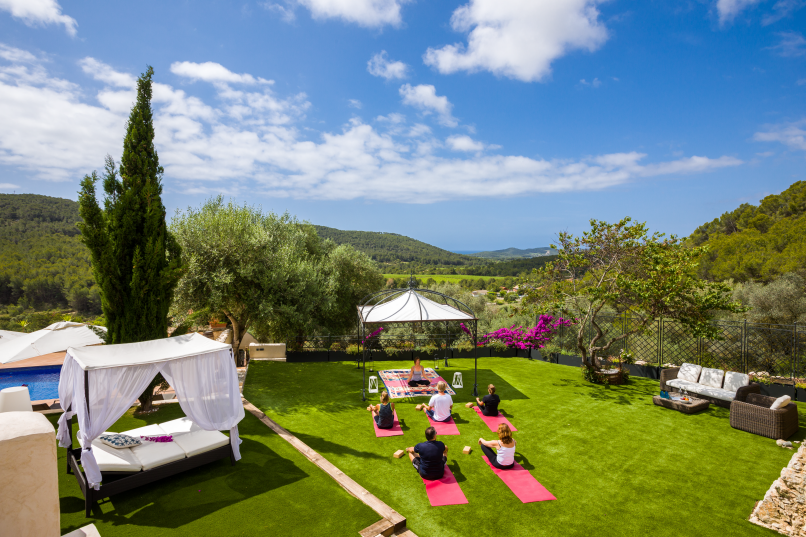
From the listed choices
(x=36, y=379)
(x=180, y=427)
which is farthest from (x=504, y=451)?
(x=36, y=379)

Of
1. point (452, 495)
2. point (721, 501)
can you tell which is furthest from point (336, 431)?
point (721, 501)

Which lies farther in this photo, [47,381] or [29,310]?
[29,310]

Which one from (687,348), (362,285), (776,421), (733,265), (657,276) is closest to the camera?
(776,421)

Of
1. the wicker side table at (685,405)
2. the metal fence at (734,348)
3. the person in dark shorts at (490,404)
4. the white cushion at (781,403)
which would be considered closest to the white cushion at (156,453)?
the person in dark shorts at (490,404)

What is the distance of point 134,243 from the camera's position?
898 cm

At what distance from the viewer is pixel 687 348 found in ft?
44.9

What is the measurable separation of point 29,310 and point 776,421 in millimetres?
52081

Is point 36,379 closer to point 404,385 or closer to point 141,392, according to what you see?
point 141,392

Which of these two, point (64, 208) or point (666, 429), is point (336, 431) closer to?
point (666, 429)

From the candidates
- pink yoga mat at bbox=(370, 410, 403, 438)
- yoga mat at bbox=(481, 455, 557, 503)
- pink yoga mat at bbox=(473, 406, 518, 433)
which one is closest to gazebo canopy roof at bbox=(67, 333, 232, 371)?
pink yoga mat at bbox=(370, 410, 403, 438)

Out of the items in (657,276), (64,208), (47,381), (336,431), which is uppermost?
(64,208)

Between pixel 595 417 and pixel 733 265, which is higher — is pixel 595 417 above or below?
below

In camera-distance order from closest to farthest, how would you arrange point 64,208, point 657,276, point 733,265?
1. point 657,276
2. point 733,265
3. point 64,208

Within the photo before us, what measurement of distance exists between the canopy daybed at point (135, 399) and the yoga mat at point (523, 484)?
4674 mm
